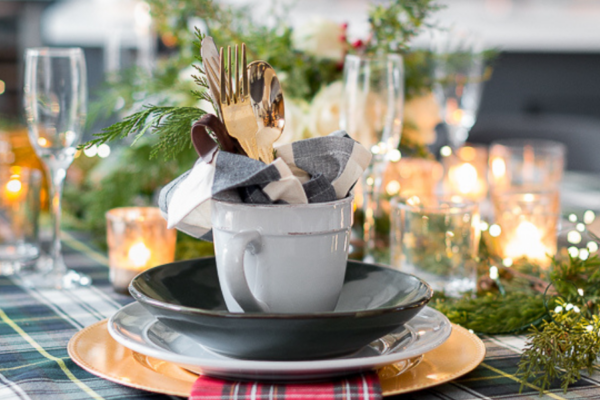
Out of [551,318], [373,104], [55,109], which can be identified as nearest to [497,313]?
[551,318]

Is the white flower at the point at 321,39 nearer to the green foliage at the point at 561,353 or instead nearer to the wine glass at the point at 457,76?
the wine glass at the point at 457,76

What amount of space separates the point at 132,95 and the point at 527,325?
799 millimetres

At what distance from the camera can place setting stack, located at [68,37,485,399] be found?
1.60ft

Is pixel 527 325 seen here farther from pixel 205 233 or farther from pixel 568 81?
pixel 568 81

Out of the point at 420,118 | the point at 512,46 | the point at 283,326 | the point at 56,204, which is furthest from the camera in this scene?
the point at 512,46

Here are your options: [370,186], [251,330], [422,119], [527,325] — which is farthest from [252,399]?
[422,119]

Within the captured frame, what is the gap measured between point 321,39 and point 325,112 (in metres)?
0.12

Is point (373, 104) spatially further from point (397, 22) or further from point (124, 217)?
point (124, 217)

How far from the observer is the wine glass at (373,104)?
2.82ft

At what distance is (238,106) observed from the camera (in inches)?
21.7

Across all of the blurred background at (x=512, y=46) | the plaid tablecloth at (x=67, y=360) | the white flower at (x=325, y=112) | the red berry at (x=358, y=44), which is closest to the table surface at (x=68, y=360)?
the plaid tablecloth at (x=67, y=360)

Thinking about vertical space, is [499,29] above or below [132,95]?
above

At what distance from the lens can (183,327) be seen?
51cm

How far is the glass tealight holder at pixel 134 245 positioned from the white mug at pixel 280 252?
282 millimetres
